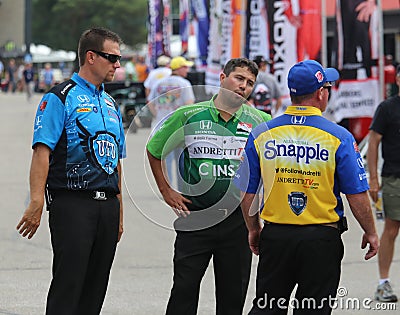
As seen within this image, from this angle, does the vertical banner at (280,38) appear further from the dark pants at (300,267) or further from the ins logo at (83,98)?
the dark pants at (300,267)

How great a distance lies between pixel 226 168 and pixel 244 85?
532 mm

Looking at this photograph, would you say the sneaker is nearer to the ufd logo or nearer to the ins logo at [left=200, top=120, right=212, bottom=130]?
the ins logo at [left=200, top=120, right=212, bottom=130]

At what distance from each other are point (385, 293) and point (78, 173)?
3579mm

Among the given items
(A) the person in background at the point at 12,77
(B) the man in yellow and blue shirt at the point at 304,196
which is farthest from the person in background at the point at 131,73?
(B) the man in yellow and blue shirt at the point at 304,196

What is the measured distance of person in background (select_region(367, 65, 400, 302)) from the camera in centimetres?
785

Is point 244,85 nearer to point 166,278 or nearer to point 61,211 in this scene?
point 61,211

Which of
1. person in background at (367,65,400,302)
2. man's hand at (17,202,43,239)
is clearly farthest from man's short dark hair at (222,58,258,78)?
person in background at (367,65,400,302)

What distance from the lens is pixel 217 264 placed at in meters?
5.89

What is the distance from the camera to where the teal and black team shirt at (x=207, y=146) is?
5824 millimetres

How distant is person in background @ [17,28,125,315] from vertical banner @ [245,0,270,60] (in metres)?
8.87

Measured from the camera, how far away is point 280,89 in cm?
1309

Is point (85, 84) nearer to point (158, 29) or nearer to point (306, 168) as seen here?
point (306, 168)

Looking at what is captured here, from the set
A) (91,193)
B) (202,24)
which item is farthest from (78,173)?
(202,24)

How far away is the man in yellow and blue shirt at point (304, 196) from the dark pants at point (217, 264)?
0.64 meters
